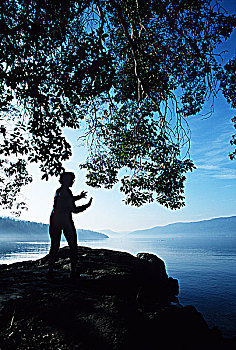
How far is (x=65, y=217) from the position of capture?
7.71 metres

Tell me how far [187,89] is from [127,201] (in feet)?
20.5

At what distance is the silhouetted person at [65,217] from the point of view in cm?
763

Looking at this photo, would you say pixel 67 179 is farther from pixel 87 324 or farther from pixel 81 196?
pixel 87 324

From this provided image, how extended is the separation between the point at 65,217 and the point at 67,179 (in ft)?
4.45

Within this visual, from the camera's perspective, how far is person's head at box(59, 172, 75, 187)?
798cm

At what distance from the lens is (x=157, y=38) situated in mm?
9188

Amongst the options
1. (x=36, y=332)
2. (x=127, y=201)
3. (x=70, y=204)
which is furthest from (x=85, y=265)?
(x=36, y=332)

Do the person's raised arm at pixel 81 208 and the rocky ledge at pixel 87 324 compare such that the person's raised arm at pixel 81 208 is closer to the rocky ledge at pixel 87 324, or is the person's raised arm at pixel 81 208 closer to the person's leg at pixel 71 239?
the person's leg at pixel 71 239

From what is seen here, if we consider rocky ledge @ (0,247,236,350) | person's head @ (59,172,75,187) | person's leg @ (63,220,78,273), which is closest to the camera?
rocky ledge @ (0,247,236,350)

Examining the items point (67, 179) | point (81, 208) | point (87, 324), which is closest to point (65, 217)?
point (81, 208)

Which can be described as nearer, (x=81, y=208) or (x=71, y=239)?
(x=71, y=239)

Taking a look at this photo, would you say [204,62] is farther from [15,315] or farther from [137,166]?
[15,315]

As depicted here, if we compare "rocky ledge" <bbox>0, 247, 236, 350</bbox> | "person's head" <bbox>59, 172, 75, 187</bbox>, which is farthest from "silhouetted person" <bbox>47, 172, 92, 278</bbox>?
"rocky ledge" <bbox>0, 247, 236, 350</bbox>

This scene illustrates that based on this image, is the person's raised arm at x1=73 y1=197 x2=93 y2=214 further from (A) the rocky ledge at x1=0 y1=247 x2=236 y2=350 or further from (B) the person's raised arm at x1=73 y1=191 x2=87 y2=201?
(A) the rocky ledge at x1=0 y1=247 x2=236 y2=350
